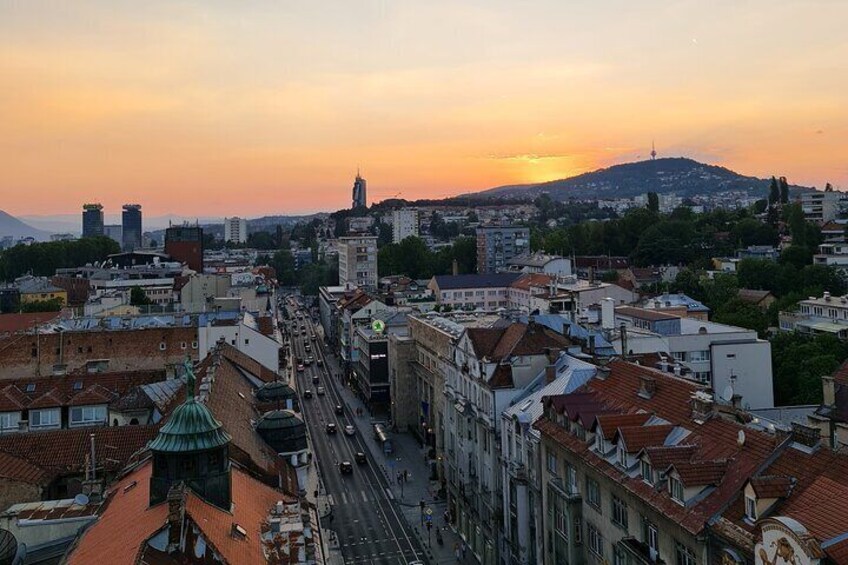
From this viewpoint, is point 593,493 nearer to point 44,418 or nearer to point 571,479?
point 571,479

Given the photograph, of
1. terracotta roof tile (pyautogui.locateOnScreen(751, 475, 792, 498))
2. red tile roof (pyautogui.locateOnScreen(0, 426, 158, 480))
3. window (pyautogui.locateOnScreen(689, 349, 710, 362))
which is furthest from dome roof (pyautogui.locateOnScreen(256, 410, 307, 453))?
window (pyautogui.locateOnScreen(689, 349, 710, 362))

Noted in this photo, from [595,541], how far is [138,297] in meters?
113

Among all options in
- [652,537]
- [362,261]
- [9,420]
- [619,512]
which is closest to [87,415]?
[9,420]

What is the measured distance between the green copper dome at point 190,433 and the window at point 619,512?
15.7 metres

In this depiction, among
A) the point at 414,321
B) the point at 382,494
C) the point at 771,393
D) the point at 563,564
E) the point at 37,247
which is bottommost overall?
the point at 382,494

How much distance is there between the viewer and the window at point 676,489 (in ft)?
87.6

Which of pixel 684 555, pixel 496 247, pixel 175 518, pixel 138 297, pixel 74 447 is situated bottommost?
pixel 684 555

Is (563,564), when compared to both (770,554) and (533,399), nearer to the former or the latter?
(533,399)

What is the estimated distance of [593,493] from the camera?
111 feet

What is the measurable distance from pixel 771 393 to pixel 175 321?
56822 mm

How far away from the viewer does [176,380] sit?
55.4 meters

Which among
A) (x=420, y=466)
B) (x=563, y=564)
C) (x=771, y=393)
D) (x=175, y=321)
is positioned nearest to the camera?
(x=563, y=564)

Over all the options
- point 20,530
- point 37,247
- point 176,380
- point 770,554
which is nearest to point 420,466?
point 176,380

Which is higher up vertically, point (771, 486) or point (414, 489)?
point (771, 486)
